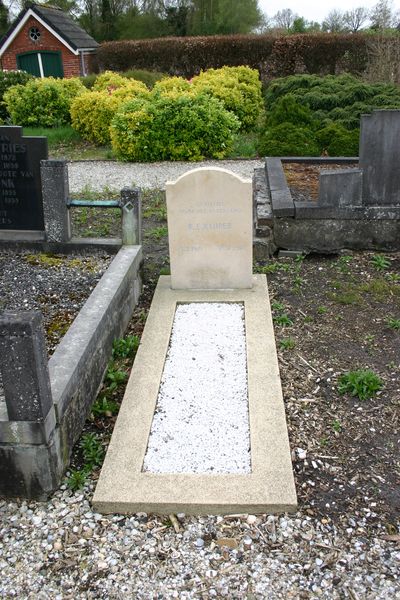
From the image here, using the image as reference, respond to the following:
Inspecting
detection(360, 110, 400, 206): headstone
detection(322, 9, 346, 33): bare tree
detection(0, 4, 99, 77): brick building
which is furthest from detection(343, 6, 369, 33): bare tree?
detection(360, 110, 400, 206): headstone

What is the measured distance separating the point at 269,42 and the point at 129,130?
51.6 ft

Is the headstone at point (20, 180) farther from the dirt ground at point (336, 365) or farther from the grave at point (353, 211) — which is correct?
the grave at point (353, 211)

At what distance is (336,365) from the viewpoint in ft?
14.4

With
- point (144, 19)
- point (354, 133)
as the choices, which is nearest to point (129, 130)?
point (354, 133)

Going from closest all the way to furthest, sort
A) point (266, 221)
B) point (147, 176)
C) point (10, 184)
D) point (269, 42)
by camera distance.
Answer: point (10, 184) < point (266, 221) < point (147, 176) < point (269, 42)

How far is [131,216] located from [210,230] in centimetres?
77

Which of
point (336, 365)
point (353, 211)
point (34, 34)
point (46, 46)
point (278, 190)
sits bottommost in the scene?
point (336, 365)

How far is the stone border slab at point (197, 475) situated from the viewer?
3062mm

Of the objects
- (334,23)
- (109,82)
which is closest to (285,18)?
(334,23)

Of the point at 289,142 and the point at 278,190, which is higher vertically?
the point at 289,142

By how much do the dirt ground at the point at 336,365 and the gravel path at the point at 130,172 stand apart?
326cm

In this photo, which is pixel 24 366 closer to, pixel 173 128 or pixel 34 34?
pixel 173 128

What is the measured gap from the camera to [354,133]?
10.6 meters

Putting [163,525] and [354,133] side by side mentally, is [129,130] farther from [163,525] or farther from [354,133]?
[163,525]
